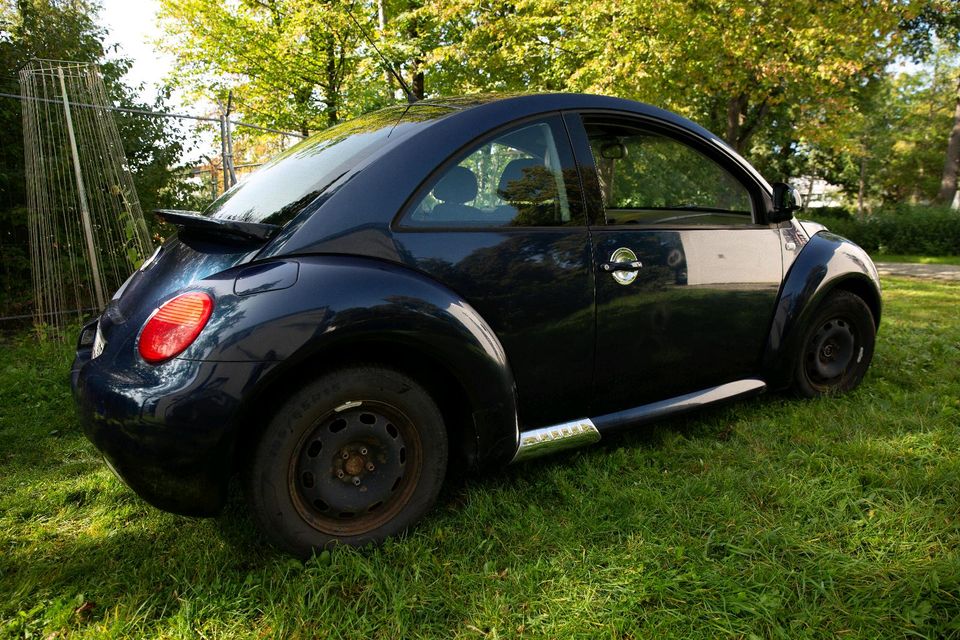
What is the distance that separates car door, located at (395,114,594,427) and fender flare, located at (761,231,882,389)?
4.06ft

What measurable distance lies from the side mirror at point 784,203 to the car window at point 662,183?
13 cm

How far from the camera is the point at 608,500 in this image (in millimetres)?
2426

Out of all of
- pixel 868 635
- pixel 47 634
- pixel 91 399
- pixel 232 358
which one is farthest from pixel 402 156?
pixel 868 635

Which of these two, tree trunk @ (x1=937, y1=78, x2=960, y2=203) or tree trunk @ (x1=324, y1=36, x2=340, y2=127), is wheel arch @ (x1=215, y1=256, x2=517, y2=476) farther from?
tree trunk @ (x1=937, y1=78, x2=960, y2=203)

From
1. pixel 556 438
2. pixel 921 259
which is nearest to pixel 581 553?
pixel 556 438

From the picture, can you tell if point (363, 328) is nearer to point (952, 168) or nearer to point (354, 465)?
point (354, 465)

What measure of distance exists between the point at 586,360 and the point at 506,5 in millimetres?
10805

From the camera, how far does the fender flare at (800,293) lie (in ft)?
10.3

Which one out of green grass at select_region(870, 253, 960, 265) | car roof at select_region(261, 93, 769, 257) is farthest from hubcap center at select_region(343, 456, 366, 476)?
green grass at select_region(870, 253, 960, 265)

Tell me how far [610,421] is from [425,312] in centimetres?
105

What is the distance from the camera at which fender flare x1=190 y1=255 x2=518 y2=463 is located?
1.84 meters

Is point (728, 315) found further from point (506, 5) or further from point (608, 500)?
point (506, 5)

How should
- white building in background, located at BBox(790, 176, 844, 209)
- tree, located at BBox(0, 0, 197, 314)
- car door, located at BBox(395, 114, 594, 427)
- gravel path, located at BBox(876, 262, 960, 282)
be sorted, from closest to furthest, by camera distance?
car door, located at BBox(395, 114, 594, 427) → tree, located at BBox(0, 0, 197, 314) → gravel path, located at BBox(876, 262, 960, 282) → white building in background, located at BBox(790, 176, 844, 209)

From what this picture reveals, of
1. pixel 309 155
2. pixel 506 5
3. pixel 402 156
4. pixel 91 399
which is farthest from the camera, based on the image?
pixel 506 5
